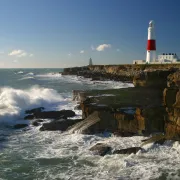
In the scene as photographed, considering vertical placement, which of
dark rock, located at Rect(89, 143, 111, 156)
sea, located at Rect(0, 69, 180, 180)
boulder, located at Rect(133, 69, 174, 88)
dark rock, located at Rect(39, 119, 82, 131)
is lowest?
sea, located at Rect(0, 69, 180, 180)

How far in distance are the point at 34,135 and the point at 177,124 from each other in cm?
650

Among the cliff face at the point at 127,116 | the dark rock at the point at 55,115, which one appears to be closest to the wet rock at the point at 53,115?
the dark rock at the point at 55,115

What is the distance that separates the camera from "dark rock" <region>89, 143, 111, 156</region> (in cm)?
1005

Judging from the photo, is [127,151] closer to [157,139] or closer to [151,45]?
[157,139]

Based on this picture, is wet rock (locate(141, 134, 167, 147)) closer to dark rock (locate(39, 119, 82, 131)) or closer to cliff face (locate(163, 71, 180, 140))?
cliff face (locate(163, 71, 180, 140))

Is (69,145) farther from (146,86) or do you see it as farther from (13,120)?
(146,86)

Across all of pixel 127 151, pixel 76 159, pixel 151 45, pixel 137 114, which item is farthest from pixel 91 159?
pixel 151 45

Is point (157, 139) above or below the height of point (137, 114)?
below

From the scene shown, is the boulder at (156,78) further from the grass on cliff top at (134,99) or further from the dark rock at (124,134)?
the dark rock at (124,134)

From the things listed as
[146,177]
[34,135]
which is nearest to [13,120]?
[34,135]

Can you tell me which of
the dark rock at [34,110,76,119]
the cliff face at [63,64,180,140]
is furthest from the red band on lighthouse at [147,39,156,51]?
the cliff face at [63,64,180,140]

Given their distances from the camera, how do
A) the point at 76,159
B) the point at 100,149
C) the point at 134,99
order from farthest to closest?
the point at 134,99 → the point at 100,149 → the point at 76,159

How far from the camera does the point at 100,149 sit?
33.5 feet

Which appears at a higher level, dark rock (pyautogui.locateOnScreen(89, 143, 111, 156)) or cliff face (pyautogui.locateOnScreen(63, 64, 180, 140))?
cliff face (pyautogui.locateOnScreen(63, 64, 180, 140))
